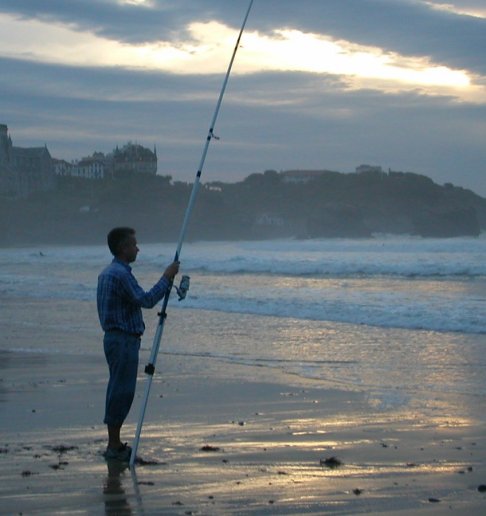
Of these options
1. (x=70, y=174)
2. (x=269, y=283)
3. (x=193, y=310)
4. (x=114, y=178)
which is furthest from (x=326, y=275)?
(x=70, y=174)

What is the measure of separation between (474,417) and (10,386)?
12.6 ft

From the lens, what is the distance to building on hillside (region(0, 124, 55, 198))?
386 ft

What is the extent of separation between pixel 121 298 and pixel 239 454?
42.9 inches

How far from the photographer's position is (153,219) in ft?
330

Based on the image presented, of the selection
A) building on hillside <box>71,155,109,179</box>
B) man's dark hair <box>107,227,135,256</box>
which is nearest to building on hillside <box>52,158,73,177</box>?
building on hillside <box>71,155,109,179</box>

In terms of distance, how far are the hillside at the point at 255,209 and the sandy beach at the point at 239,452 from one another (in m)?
74.6

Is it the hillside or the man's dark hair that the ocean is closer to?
the man's dark hair

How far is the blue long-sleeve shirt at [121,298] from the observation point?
533cm

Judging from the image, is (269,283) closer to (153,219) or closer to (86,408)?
(86,408)

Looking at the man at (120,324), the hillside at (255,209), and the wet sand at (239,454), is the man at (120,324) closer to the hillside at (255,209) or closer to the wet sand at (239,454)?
the wet sand at (239,454)

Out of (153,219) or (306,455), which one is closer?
(306,455)

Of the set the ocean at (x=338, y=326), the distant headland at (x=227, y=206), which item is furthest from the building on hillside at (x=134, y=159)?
the ocean at (x=338, y=326)

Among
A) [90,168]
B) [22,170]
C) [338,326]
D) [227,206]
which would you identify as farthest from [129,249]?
[90,168]

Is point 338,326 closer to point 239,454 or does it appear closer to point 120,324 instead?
point 239,454
